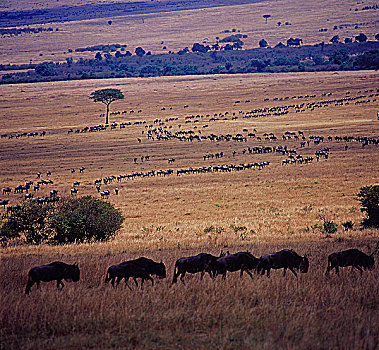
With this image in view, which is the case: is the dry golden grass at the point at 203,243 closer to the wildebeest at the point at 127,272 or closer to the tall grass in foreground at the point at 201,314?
the tall grass in foreground at the point at 201,314

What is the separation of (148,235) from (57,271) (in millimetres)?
11499

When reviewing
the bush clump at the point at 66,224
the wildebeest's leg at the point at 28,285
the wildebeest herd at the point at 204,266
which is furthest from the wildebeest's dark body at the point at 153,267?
the bush clump at the point at 66,224

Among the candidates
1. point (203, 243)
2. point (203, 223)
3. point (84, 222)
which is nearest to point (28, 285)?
point (203, 243)

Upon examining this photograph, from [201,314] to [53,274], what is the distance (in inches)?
132

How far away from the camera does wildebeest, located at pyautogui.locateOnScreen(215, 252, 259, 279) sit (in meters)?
9.52

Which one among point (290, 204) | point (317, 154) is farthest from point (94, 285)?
point (317, 154)

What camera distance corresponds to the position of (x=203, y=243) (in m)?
15.9

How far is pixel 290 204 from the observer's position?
31453mm

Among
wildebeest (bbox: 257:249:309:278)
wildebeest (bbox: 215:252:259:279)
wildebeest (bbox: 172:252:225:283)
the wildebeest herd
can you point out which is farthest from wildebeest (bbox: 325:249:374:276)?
wildebeest (bbox: 172:252:225:283)

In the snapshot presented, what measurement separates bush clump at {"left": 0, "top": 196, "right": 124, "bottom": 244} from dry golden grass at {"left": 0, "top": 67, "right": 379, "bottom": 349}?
1061 mm

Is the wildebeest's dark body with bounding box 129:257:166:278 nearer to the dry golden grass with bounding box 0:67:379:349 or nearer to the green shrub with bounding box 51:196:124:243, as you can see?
the dry golden grass with bounding box 0:67:379:349

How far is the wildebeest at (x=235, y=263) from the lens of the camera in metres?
9.52

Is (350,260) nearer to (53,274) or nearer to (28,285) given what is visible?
(53,274)

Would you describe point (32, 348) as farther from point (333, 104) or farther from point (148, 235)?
point (333, 104)
